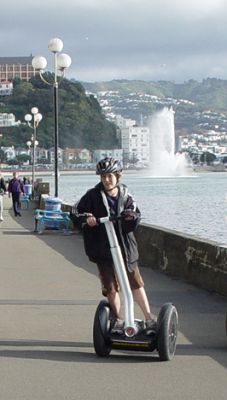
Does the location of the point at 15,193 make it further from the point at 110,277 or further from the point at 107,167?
the point at 107,167

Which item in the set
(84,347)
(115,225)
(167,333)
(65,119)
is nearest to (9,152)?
(65,119)

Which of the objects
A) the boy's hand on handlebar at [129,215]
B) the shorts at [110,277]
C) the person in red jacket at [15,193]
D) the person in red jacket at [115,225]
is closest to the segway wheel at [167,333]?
the person in red jacket at [115,225]

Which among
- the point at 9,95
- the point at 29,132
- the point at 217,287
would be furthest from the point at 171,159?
the point at 217,287

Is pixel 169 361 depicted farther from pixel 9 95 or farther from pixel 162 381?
pixel 9 95

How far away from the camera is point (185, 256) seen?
1260cm

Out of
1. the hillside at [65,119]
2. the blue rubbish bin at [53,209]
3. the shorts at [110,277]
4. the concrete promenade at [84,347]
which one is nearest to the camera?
the concrete promenade at [84,347]

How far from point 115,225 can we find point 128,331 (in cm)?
89

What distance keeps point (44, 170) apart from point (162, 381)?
576ft

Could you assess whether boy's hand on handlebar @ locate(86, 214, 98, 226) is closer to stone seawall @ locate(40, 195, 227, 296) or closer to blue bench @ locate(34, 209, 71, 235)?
stone seawall @ locate(40, 195, 227, 296)

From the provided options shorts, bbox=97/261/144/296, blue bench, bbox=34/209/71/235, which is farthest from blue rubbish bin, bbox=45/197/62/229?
shorts, bbox=97/261/144/296

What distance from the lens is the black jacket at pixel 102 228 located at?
7.17m

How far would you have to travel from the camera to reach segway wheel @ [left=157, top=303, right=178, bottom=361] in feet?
22.9

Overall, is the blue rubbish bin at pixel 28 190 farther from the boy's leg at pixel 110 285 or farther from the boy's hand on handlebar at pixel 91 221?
the boy's hand on handlebar at pixel 91 221

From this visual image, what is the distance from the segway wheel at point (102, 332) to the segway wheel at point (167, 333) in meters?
0.45
